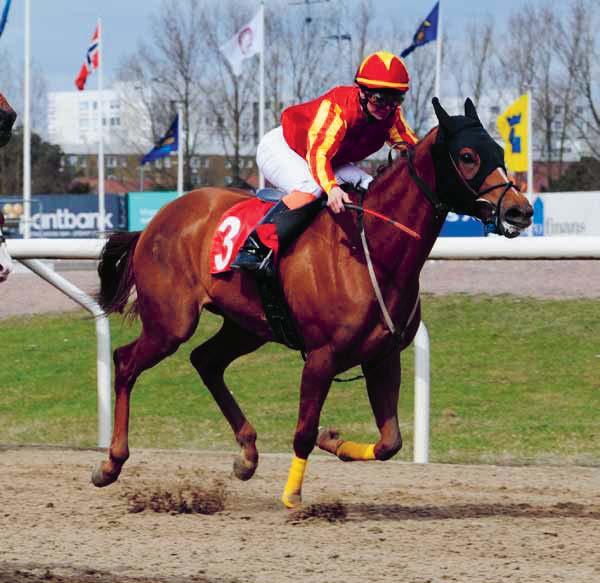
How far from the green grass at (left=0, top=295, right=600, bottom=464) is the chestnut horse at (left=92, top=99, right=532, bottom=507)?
1824 millimetres

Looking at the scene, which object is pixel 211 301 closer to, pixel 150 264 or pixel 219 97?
pixel 150 264

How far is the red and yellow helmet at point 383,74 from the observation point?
4887 mm

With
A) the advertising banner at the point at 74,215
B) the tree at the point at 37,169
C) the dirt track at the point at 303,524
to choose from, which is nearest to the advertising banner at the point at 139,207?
the advertising banner at the point at 74,215

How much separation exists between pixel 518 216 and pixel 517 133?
650 inches

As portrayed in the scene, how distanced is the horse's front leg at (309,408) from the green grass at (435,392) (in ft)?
6.74

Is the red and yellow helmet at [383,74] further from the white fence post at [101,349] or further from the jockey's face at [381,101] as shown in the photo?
the white fence post at [101,349]

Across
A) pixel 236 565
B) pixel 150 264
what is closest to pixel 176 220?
pixel 150 264

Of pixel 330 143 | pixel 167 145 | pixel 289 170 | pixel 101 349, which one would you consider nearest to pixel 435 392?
pixel 101 349

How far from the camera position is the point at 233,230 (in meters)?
5.48

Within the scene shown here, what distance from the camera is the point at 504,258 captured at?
19.7 feet

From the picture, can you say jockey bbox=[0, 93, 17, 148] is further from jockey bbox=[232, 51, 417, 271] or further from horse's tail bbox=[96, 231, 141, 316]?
horse's tail bbox=[96, 231, 141, 316]

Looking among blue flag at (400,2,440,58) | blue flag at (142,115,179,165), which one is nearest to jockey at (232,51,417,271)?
blue flag at (400,2,440,58)

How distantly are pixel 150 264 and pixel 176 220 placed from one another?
0.24 metres

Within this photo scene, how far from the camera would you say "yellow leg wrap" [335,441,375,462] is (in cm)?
513
